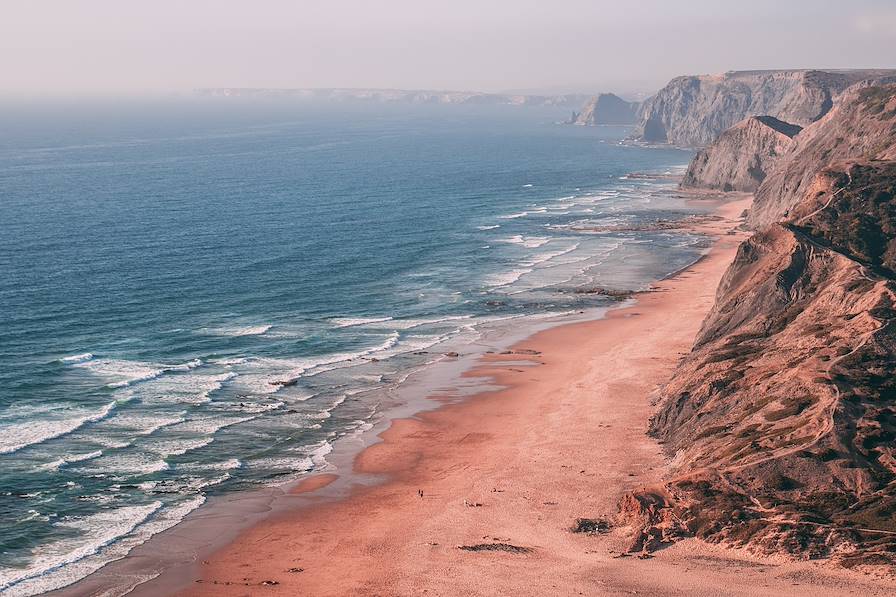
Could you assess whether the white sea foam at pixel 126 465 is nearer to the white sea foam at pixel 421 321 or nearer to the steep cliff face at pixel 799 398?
the steep cliff face at pixel 799 398

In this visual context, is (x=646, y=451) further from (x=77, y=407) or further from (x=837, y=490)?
(x=77, y=407)

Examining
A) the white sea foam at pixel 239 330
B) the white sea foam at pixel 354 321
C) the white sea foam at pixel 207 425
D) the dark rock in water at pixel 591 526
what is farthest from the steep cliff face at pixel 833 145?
the dark rock in water at pixel 591 526

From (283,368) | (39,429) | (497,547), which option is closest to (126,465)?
(39,429)

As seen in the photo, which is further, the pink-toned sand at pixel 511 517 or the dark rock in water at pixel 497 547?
the dark rock in water at pixel 497 547

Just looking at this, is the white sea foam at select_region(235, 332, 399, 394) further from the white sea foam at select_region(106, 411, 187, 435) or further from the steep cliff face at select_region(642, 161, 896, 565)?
the steep cliff face at select_region(642, 161, 896, 565)

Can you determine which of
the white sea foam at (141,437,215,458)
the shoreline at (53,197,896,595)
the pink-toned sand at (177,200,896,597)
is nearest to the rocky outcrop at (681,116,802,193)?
the shoreline at (53,197,896,595)

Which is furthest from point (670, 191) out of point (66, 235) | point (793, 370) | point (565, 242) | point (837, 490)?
point (837, 490)
